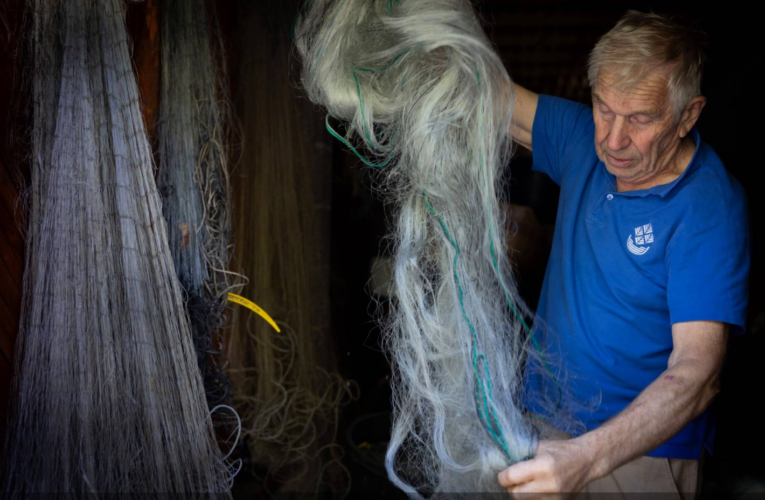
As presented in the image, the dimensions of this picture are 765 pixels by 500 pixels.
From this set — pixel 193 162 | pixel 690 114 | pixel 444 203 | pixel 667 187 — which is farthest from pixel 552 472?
pixel 193 162

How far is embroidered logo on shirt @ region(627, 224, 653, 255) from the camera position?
1580mm

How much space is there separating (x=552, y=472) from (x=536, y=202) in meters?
2.91

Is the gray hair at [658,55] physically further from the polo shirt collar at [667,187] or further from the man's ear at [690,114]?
the polo shirt collar at [667,187]

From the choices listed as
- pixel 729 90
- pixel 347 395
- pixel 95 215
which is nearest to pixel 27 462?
pixel 95 215

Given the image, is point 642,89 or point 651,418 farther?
point 642,89

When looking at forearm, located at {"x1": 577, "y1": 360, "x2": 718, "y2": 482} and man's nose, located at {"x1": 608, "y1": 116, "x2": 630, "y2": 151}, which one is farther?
man's nose, located at {"x1": 608, "y1": 116, "x2": 630, "y2": 151}

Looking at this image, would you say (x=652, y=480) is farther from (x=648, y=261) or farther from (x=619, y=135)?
(x=619, y=135)

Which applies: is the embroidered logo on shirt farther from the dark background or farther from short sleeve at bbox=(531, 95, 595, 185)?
the dark background

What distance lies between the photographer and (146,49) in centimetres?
188

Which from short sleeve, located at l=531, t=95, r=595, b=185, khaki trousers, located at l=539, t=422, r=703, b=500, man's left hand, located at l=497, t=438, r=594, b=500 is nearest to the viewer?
man's left hand, located at l=497, t=438, r=594, b=500

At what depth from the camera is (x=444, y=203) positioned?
128cm

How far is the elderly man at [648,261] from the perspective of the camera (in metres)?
1.39

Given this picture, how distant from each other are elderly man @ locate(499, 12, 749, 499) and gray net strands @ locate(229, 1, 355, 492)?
1412 millimetres

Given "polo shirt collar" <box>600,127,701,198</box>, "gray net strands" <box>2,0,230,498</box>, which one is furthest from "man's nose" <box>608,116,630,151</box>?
"gray net strands" <box>2,0,230,498</box>
